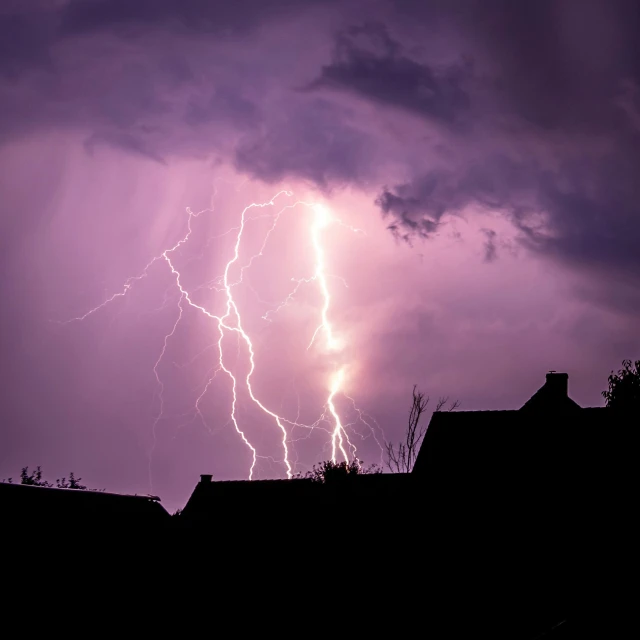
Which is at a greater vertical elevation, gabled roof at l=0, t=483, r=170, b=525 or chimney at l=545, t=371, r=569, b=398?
chimney at l=545, t=371, r=569, b=398

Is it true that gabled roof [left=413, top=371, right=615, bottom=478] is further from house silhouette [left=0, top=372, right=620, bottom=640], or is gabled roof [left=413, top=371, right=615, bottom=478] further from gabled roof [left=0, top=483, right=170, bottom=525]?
gabled roof [left=0, top=483, right=170, bottom=525]

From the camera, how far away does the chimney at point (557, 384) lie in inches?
925

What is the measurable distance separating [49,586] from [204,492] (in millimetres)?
26769

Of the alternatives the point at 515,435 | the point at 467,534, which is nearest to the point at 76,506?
the point at 467,534

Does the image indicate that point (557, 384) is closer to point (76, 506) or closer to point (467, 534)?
point (467, 534)

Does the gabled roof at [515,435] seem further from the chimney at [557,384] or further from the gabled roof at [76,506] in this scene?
the gabled roof at [76,506]

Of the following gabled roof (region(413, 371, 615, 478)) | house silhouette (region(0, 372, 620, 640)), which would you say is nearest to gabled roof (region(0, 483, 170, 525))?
house silhouette (region(0, 372, 620, 640))

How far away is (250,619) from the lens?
15.7m

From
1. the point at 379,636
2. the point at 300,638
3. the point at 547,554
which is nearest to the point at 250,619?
the point at 300,638

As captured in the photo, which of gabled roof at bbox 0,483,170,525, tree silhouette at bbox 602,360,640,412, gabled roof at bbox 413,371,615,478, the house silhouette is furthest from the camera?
tree silhouette at bbox 602,360,640,412

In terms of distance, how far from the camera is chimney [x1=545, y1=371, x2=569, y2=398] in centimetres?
2350

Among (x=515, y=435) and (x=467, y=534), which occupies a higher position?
(x=515, y=435)

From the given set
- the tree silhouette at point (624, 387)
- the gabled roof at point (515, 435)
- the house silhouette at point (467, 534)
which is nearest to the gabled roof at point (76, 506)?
the house silhouette at point (467, 534)

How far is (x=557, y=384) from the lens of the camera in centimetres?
2373
